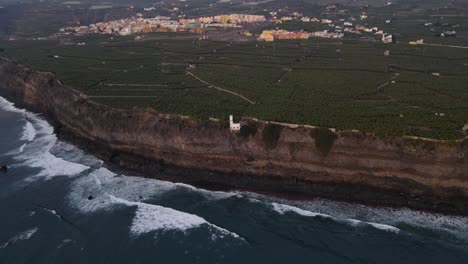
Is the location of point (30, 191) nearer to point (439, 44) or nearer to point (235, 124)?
point (235, 124)

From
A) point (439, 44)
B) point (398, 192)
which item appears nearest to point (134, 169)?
point (398, 192)

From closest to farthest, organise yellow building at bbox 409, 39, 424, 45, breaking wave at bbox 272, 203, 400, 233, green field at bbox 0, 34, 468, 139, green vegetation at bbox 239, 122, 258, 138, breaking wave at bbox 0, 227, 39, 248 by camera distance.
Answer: breaking wave at bbox 272, 203, 400, 233 < breaking wave at bbox 0, 227, 39, 248 < green vegetation at bbox 239, 122, 258, 138 < green field at bbox 0, 34, 468, 139 < yellow building at bbox 409, 39, 424, 45

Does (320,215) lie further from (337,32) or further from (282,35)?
(337,32)

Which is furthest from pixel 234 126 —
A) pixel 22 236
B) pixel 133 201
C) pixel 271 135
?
pixel 22 236

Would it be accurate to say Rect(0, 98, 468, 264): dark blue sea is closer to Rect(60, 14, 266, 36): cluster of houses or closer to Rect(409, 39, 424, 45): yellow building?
Rect(409, 39, 424, 45): yellow building

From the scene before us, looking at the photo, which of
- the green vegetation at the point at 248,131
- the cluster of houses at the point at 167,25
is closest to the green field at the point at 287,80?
the green vegetation at the point at 248,131

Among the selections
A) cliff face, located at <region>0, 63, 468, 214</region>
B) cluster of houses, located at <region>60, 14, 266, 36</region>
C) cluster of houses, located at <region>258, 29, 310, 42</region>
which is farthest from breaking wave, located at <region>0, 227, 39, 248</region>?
cluster of houses, located at <region>60, 14, 266, 36</region>
